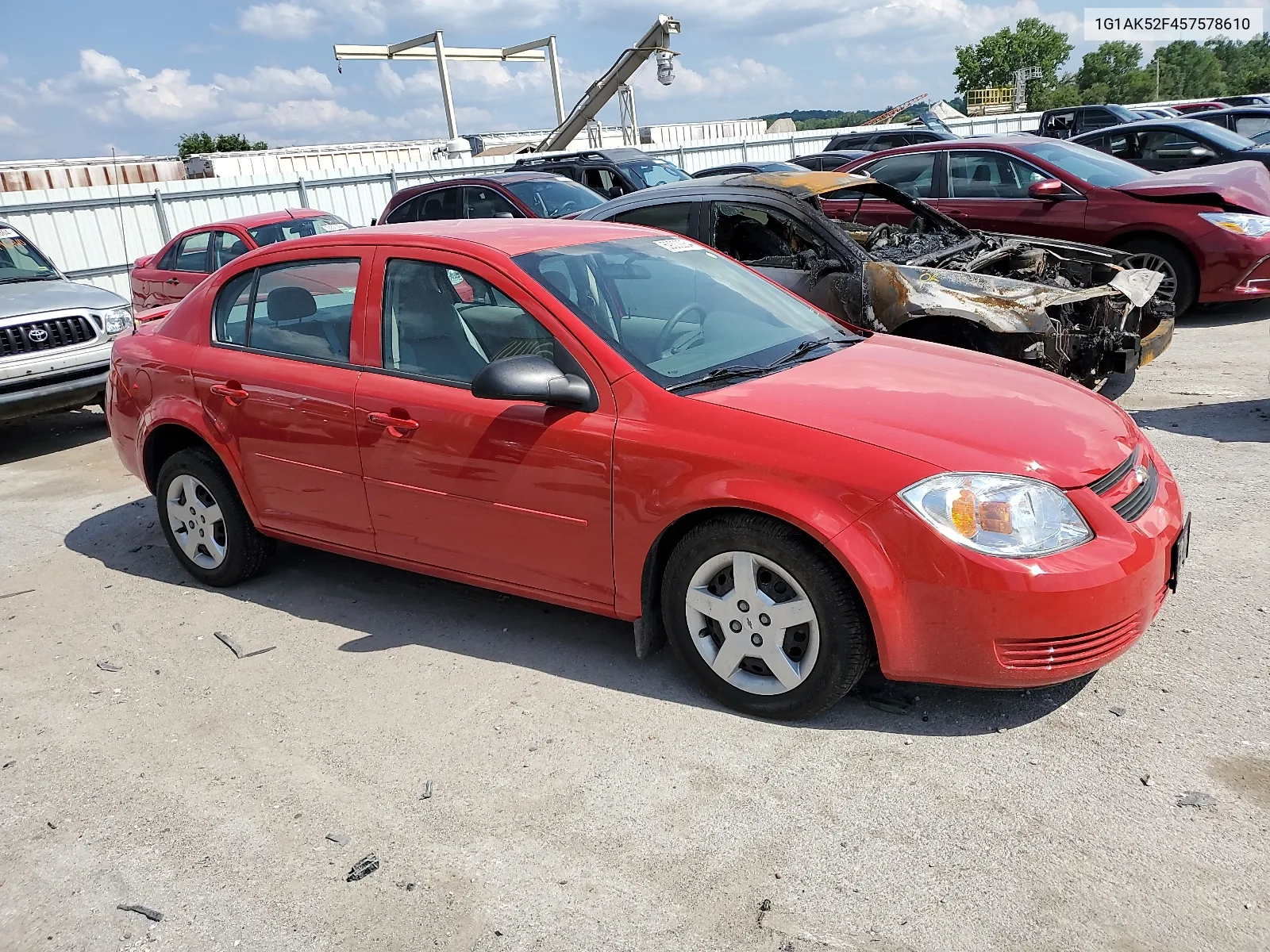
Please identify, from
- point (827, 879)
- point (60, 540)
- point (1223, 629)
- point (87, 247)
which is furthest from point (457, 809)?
point (87, 247)

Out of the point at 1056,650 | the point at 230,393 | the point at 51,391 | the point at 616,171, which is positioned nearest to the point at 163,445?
the point at 230,393

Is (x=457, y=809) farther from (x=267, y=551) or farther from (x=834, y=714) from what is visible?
(x=267, y=551)

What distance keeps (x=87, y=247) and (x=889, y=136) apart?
14.7 m

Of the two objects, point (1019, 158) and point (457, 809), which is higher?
point (1019, 158)

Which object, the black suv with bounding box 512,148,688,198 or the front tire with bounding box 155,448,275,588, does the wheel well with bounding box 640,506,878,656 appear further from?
the black suv with bounding box 512,148,688,198

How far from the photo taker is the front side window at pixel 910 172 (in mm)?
10281

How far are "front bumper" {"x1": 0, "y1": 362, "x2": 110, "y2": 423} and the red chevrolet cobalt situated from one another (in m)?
3.98

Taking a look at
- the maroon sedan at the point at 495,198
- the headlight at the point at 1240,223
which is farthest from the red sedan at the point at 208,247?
the headlight at the point at 1240,223

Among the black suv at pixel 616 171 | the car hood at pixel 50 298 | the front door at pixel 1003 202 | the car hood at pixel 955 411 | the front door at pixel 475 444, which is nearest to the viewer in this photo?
the car hood at pixel 955 411

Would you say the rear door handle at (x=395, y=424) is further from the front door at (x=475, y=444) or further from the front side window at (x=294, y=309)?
the front side window at (x=294, y=309)

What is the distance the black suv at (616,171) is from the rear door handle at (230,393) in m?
9.79

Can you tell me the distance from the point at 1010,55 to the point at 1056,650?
402ft

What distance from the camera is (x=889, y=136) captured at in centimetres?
2059

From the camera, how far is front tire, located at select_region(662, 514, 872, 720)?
3.35 meters
